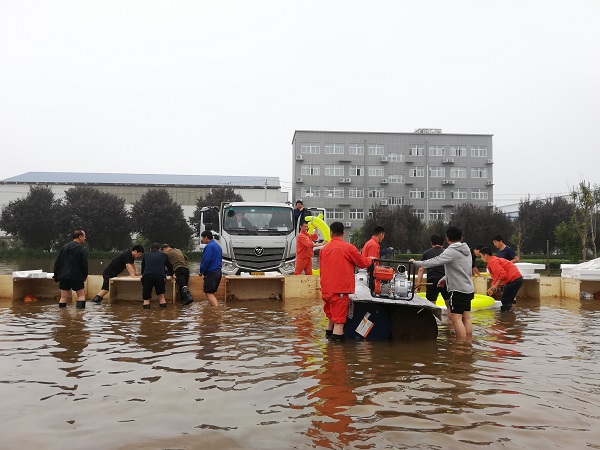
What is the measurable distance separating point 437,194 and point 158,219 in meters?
39.4

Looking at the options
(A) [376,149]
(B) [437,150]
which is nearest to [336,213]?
(A) [376,149]

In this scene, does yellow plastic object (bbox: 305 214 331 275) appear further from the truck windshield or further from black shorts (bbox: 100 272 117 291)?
black shorts (bbox: 100 272 117 291)

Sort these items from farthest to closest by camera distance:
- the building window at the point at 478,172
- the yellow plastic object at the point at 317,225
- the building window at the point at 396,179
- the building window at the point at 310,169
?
the building window at the point at 478,172 → the building window at the point at 396,179 → the building window at the point at 310,169 → the yellow plastic object at the point at 317,225

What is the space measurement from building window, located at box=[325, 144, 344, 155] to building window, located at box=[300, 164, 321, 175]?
2757 mm

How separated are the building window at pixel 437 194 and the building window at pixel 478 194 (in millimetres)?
4114

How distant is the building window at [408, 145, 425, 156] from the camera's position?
2943 inches

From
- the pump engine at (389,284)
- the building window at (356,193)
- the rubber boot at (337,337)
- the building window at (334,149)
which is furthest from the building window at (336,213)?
the rubber boot at (337,337)

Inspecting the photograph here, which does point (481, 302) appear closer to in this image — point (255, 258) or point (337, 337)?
point (337, 337)

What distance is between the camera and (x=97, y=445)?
371cm

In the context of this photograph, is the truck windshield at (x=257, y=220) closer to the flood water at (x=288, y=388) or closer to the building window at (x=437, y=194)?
the flood water at (x=288, y=388)

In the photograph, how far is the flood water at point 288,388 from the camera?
393 cm

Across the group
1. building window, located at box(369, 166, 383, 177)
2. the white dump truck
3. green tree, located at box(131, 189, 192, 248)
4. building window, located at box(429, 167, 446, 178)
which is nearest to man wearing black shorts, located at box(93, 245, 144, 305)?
the white dump truck

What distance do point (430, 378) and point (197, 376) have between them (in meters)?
2.49

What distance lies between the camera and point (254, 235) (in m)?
15.0
